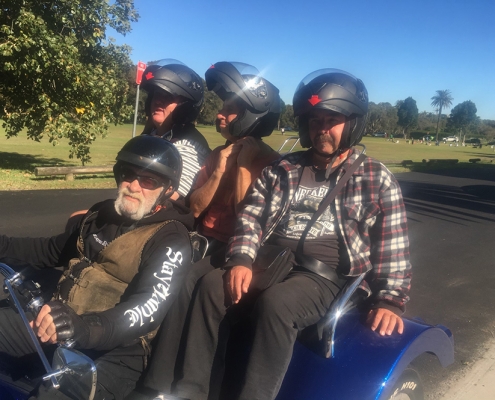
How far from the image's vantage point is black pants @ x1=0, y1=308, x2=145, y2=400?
215 centimetres

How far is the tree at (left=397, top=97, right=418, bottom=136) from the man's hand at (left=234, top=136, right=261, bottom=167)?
14038 cm

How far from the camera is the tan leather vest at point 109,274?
232 centimetres

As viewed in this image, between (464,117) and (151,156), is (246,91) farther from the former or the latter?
(464,117)

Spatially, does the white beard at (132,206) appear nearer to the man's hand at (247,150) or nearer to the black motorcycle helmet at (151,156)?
the black motorcycle helmet at (151,156)

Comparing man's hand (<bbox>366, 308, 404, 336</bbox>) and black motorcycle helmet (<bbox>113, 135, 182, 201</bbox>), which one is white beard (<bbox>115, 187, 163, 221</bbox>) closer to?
black motorcycle helmet (<bbox>113, 135, 182, 201</bbox>)

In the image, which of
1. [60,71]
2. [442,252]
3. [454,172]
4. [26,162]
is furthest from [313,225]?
[454,172]

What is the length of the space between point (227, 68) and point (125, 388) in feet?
7.24

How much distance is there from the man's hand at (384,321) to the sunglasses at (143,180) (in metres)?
1.26

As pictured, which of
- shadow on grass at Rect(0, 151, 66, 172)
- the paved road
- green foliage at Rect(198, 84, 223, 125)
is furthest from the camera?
green foliage at Rect(198, 84, 223, 125)

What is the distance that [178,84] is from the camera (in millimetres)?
3719

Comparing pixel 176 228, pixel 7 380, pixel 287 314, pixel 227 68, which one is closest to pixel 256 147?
pixel 227 68

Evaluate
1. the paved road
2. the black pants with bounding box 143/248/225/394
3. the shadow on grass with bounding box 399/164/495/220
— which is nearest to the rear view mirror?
the black pants with bounding box 143/248/225/394

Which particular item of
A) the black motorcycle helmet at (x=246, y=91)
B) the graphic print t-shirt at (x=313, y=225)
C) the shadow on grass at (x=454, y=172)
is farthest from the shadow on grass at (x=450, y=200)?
the graphic print t-shirt at (x=313, y=225)

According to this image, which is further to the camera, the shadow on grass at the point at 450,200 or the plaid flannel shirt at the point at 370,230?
the shadow on grass at the point at 450,200
